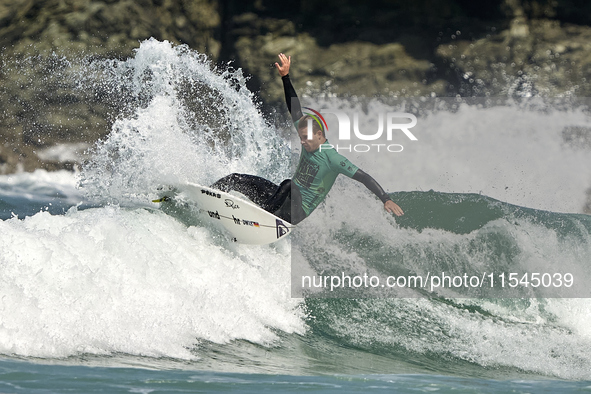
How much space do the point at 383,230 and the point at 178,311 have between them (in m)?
3.07

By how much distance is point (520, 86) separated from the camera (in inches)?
547

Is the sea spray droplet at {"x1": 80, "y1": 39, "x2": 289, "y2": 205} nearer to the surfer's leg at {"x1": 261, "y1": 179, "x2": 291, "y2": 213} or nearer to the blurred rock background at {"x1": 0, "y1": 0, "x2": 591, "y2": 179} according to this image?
the surfer's leg at {"x1": 261, "y1": 179, "x2": 291, "y2": 213}

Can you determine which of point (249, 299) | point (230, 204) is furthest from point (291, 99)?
point (249, 299)

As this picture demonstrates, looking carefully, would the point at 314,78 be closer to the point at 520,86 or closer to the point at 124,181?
the point at 520,86

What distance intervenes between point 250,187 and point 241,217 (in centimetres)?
39

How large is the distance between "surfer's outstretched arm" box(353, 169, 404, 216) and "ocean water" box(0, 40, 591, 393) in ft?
3.19

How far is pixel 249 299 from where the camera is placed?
14.7 feet

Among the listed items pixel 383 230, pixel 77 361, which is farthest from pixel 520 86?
pixel 77 361

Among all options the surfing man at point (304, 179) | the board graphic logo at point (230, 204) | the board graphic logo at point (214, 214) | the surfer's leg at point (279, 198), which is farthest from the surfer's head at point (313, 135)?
the board graphic logo at point (214, 214)

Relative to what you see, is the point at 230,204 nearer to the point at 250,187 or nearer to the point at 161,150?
the point at 250,187

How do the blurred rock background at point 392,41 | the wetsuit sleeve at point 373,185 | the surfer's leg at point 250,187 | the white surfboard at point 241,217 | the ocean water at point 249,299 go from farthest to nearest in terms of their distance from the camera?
the blurred rock background at point 392,41 < the surfer's leg at point 250,187 < the white surfboard at point 241,217 < the wetsuit sleeve at point 373,185 < the ocean water at point 249,299

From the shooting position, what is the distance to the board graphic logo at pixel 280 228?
5.11 m

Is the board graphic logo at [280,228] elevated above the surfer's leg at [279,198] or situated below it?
below

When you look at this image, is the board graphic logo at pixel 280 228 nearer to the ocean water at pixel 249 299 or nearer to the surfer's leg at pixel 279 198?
the surfer's leg at pixel 279 198
